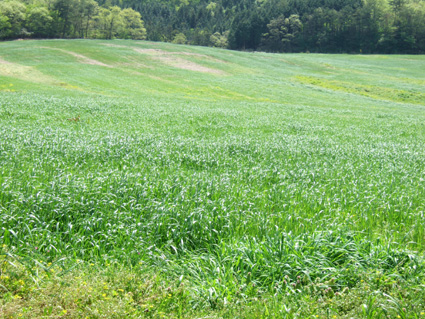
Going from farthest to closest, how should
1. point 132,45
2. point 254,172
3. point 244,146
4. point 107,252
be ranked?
point 132,45
point 244,146
point 254,172
point 107,252

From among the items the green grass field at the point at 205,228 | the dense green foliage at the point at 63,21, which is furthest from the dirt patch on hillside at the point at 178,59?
the green grass field at the point at 205,228

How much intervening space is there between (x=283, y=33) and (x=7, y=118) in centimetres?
13178

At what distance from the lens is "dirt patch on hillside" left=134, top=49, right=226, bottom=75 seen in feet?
204

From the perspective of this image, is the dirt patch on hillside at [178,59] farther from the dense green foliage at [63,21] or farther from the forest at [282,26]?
the forest at [282,26]

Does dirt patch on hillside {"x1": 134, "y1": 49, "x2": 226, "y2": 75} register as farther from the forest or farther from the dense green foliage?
the forest

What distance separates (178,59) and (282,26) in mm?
80953

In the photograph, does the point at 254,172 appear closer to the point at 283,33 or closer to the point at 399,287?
the point at 399,287

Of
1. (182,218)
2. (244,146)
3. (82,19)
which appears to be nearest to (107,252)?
(182,218)

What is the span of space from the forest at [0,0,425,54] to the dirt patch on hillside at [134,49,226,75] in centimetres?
5043

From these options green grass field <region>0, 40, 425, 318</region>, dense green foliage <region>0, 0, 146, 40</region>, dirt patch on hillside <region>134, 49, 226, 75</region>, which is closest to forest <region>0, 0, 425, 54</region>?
dense green foliage <region>0, 0, 146, 40</region>

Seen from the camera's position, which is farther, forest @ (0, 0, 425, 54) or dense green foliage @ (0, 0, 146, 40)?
forest @ (0, 0, 425, 54)

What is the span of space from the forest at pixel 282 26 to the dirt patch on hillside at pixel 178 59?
50426 millimetres

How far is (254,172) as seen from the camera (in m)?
9.09

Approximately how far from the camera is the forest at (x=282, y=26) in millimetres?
108188
